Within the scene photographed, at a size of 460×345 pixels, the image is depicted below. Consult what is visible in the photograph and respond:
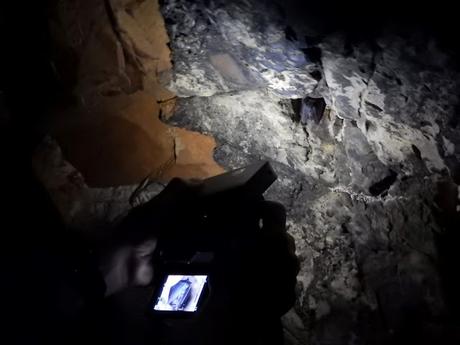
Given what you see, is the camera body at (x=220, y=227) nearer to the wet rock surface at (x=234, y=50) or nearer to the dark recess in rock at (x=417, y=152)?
the wet rock surface at (x=234, y=50)

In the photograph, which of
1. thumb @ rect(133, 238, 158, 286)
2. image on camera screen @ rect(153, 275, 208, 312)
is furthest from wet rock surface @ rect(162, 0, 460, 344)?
thumb @ rect(133, 238, 158, 286)

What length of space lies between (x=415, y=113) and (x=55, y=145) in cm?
217

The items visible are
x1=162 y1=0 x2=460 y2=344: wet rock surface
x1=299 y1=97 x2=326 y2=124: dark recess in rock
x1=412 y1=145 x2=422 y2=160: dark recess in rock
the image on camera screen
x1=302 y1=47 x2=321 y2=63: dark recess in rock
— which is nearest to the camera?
x1=162 y1=0 x2=460 y2=344: wet rock surface

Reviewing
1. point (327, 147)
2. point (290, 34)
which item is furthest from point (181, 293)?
point (290, 34)

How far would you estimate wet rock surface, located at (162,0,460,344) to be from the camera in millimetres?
1496

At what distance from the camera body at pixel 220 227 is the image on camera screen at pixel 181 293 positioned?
194mm

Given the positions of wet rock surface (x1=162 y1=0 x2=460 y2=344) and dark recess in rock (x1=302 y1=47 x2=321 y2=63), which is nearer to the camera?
wet rock surface (x1=162 y1=0 x2=460 y2=344)

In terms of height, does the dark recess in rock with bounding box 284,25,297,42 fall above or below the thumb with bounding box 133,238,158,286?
above

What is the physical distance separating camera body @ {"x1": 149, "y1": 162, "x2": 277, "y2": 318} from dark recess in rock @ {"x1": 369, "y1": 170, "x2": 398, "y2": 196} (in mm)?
629

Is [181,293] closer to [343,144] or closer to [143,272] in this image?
[143,272]

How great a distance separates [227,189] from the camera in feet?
7.95

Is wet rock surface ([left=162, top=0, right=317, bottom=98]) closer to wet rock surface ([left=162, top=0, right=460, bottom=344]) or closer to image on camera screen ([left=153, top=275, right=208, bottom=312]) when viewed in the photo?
wet rock surface ([left=162, top=0, right=460, bottom=344])

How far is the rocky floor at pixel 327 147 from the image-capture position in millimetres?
1516

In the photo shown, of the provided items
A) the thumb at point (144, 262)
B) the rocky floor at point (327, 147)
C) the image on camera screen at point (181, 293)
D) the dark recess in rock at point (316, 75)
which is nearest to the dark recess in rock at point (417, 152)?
the rocky floor at point (327, 147)
